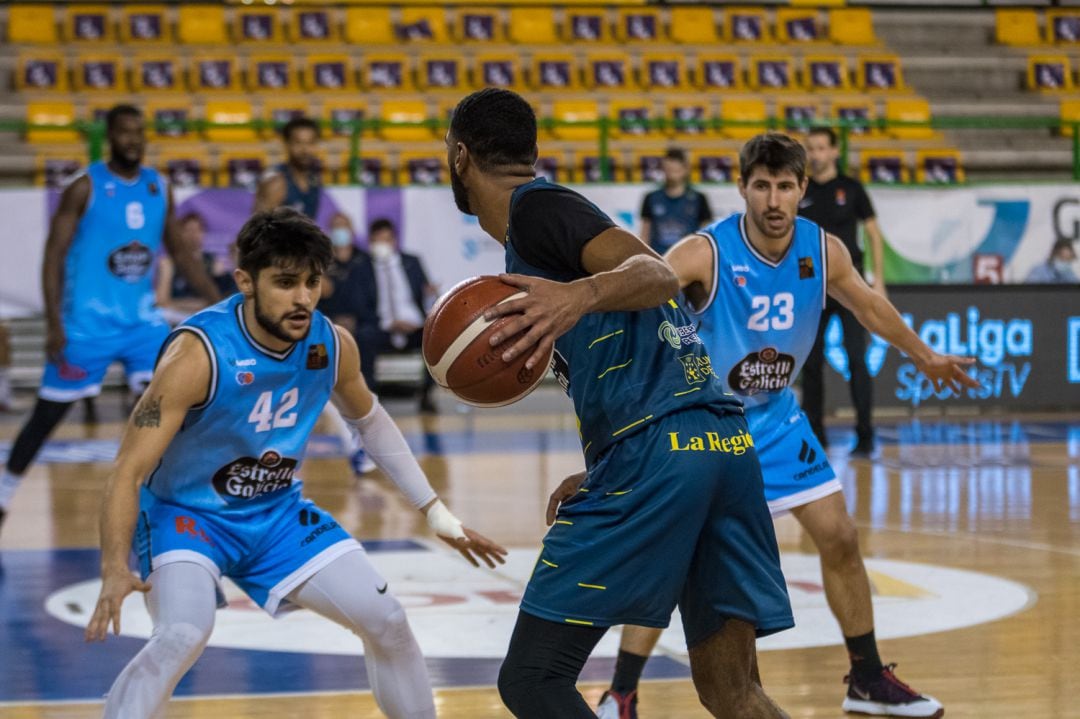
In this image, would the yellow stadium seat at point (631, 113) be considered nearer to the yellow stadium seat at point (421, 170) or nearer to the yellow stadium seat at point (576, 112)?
the yellow stadium seat at point (576, 112)

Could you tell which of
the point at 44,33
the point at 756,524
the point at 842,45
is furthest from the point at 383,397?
the point at 756,524

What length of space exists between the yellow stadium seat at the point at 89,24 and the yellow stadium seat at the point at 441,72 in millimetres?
3879

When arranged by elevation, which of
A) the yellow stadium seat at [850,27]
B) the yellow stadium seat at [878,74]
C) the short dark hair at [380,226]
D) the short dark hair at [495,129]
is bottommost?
the short dark hair at [495,129]

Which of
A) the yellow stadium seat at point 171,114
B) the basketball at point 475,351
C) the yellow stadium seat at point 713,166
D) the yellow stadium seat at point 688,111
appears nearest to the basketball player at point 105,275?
the basketball at point 475,351

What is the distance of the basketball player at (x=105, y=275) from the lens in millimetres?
7516

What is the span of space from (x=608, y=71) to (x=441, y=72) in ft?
7.04

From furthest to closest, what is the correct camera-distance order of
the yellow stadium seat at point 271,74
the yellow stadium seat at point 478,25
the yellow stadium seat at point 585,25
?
the yellow stadium seat at point 585,25, the yellow stadium seat at point 478,25, the yellow stadium seat at point 271,74

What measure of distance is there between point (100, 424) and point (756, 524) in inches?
428

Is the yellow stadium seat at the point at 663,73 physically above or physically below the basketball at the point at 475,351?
above

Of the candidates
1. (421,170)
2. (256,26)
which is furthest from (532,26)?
(421,170)

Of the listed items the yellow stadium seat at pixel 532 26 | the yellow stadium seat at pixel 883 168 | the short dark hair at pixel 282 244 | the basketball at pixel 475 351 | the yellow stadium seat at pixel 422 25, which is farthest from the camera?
the yellow stadium seat at pixel 532 26

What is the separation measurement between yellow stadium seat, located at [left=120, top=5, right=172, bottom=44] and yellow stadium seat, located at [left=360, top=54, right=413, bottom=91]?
2603 millimetres

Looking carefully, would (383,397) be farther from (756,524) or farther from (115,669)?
(756,524)

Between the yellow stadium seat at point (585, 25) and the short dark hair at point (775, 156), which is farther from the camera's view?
the yellow stadium seat at point (585, 25)
